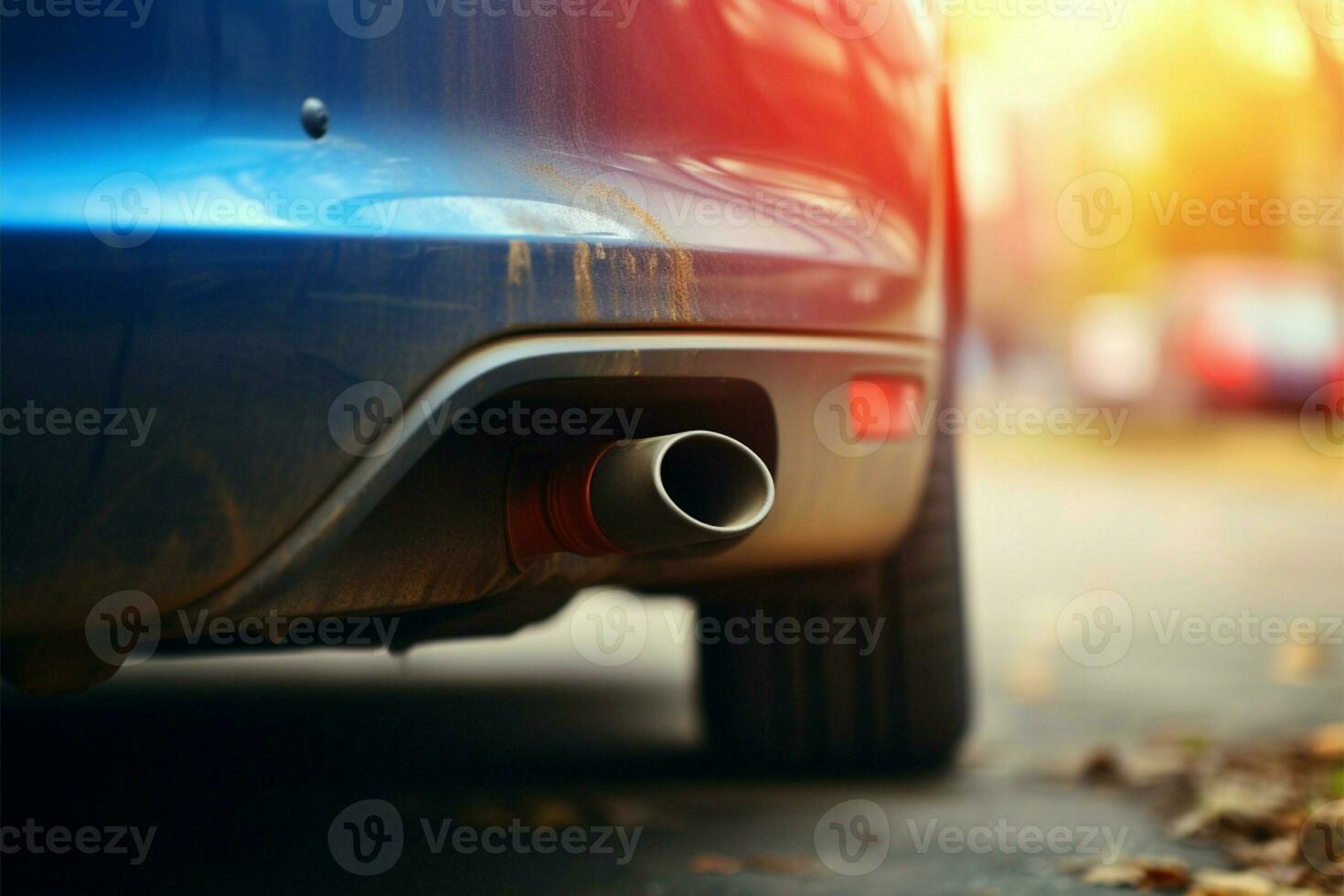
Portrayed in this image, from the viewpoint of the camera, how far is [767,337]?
1831 mm

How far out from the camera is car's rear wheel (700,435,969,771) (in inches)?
102

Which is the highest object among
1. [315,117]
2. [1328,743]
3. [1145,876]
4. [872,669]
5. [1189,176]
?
[315,117]

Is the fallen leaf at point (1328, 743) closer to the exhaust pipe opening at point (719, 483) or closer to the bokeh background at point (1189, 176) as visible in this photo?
the bokeh background at point (1189, 176)

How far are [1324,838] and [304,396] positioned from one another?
156cm

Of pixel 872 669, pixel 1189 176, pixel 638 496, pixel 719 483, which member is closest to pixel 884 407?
pixel 719 483

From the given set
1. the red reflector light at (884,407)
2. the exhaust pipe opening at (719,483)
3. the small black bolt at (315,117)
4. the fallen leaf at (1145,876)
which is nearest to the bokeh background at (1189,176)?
the red reflector light at (884,407)

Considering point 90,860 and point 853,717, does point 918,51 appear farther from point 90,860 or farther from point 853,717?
point 90,860

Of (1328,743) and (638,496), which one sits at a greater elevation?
(638,496)

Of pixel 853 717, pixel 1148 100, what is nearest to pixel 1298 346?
pixel 1148 100

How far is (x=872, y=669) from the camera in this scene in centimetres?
262

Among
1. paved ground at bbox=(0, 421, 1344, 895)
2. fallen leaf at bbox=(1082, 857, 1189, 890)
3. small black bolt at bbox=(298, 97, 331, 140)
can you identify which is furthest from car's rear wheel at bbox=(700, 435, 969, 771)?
small black bolt at bbox=(298, 97, 331, 140)

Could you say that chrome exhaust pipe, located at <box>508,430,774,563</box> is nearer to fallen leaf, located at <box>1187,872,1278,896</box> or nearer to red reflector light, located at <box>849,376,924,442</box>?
red reflector light, located at <box>849,376,924,442</box>

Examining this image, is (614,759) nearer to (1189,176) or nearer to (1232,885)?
(1232,885)

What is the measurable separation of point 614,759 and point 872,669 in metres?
0.58
